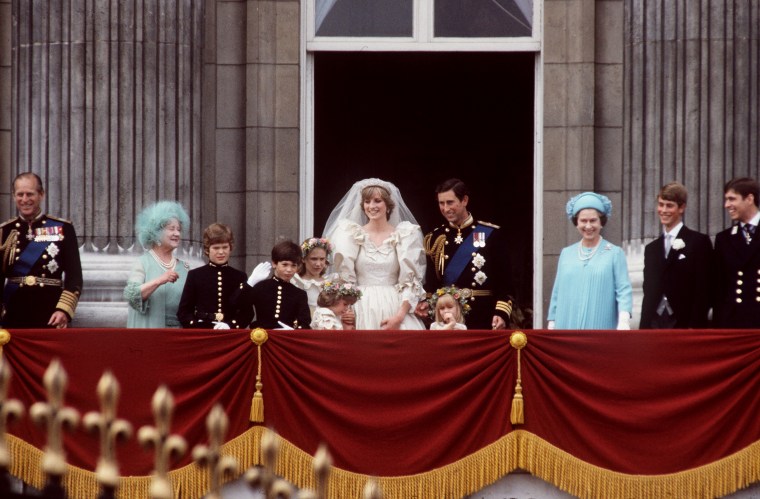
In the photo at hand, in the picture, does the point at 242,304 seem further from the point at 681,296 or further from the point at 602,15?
the point at 602,15

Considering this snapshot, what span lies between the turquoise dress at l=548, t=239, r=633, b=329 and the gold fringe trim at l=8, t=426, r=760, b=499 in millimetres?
1161

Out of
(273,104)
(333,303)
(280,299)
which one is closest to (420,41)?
(273,104)

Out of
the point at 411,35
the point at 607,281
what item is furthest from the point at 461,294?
the point at 411,35

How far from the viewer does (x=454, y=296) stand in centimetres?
977

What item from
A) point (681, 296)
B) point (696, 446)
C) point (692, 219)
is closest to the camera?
point (696, 446)

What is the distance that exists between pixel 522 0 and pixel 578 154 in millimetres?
1403

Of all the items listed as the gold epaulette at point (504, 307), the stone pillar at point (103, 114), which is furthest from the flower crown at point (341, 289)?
the stone pillar at point (103, 114)

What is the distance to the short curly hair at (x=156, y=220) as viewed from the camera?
10.1m

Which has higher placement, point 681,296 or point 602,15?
point 602,15

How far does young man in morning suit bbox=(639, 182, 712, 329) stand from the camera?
30.8 feet

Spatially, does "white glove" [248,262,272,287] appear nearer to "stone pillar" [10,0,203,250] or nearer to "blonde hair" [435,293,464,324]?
"stone pillar" [10,0,203,250]

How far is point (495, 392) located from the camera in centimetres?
888

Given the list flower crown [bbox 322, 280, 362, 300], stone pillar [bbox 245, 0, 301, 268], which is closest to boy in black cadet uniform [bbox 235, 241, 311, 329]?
flower crown [bbox 322, 280, 362, 300]

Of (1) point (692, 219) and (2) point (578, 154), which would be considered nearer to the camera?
(1) point (692, 219)
